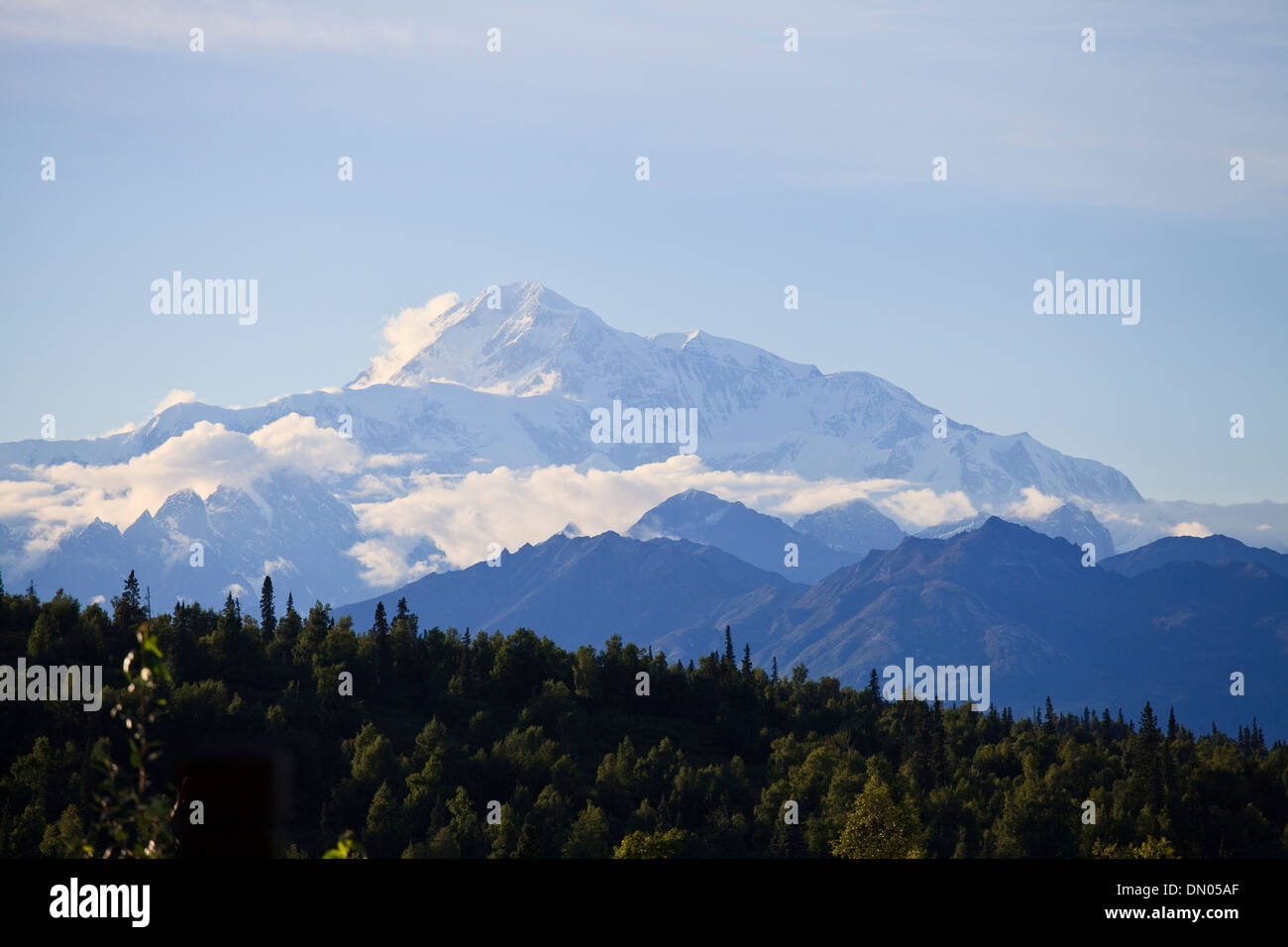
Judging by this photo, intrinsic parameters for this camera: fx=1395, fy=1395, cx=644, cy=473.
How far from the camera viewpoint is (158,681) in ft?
85.0

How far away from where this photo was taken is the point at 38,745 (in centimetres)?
18738

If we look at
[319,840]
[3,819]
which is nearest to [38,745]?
[3,819]
